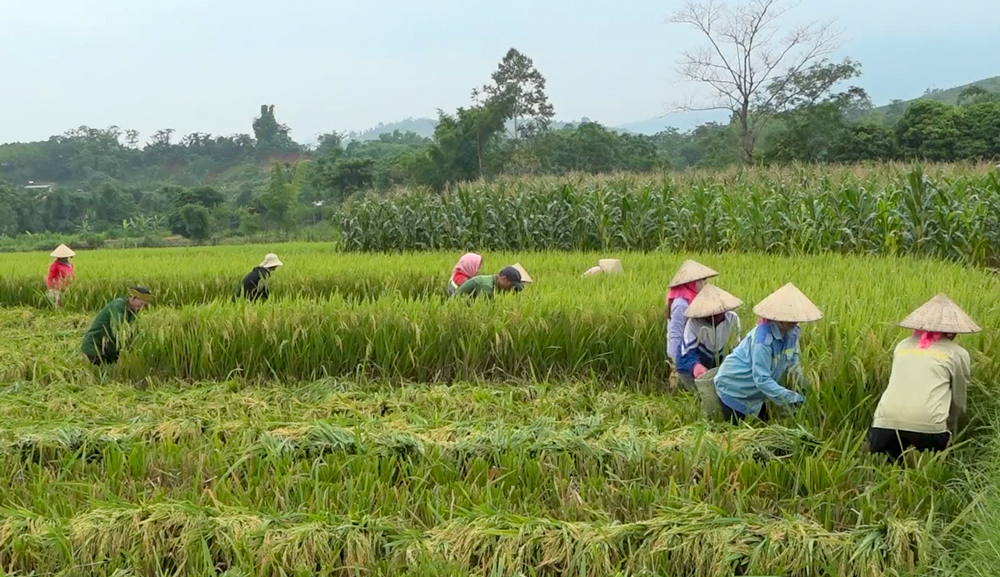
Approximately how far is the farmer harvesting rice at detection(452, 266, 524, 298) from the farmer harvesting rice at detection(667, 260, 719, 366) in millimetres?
1978

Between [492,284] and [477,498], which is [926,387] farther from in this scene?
[492,284]

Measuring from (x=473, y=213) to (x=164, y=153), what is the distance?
50.6 m

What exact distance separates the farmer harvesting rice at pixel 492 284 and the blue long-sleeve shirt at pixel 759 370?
295cm

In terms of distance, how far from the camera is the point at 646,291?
258 inches

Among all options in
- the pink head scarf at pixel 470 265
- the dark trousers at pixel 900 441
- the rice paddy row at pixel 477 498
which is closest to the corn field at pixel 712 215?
the pink head scarf at pixel 470 265

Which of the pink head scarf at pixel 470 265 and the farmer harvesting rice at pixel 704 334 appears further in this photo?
the pink head scarf at pixel 470 265

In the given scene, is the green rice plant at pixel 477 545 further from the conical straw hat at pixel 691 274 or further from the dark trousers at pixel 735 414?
the conical straw hat at pixel 691 274

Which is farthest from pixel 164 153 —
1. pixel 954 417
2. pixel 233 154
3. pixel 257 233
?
pixel 954 417

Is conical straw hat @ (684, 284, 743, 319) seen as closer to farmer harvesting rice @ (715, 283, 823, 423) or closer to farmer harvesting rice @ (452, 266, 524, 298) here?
farmer harvesting rice @ (715, 283, 823, 423)

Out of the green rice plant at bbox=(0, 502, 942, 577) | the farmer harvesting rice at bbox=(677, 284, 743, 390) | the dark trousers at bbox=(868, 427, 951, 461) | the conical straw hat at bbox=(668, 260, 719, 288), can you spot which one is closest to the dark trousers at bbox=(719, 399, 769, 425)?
the farmer harvesting rice at bbox=(677, 284, 743, 390)

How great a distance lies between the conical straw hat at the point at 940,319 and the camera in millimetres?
3598

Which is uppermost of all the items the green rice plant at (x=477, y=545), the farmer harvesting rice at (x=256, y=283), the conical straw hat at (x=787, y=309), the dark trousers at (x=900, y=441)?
the conical straw hat at (x=787, y=309)

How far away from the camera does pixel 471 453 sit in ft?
13.0

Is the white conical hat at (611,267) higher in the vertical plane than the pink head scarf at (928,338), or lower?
lower
